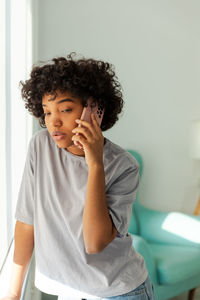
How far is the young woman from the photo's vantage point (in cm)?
99

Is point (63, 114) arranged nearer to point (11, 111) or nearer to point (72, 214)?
point (72, 214)

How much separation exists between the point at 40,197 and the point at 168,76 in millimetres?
2473

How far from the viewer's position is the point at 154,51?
3223mm

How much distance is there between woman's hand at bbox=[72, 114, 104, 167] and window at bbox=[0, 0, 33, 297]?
0.54m

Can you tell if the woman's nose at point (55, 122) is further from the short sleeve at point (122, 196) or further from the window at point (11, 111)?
the window at point (11, 111)

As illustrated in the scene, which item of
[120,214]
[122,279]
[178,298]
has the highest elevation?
[120,214]

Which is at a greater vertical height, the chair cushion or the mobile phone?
the mobile phone

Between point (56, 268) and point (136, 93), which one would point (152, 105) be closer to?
point (136, 93)

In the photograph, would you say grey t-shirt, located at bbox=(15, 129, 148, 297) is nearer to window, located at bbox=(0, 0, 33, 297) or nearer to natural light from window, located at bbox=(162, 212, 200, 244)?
window, located at bbox=(0, 0, 33, 297)

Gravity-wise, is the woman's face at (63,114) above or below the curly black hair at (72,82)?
below

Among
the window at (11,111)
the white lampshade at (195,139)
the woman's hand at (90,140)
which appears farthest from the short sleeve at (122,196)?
the white lampshade at (195,139)

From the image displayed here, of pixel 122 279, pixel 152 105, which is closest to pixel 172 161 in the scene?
pixel 152 105

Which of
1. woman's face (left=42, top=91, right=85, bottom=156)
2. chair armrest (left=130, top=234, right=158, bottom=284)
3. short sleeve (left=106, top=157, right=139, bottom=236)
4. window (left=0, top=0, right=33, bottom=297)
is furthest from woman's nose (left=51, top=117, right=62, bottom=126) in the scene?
chair armrest (left=130, top=234, right=158, bottom=284)

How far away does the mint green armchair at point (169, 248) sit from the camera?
240 centimetres
